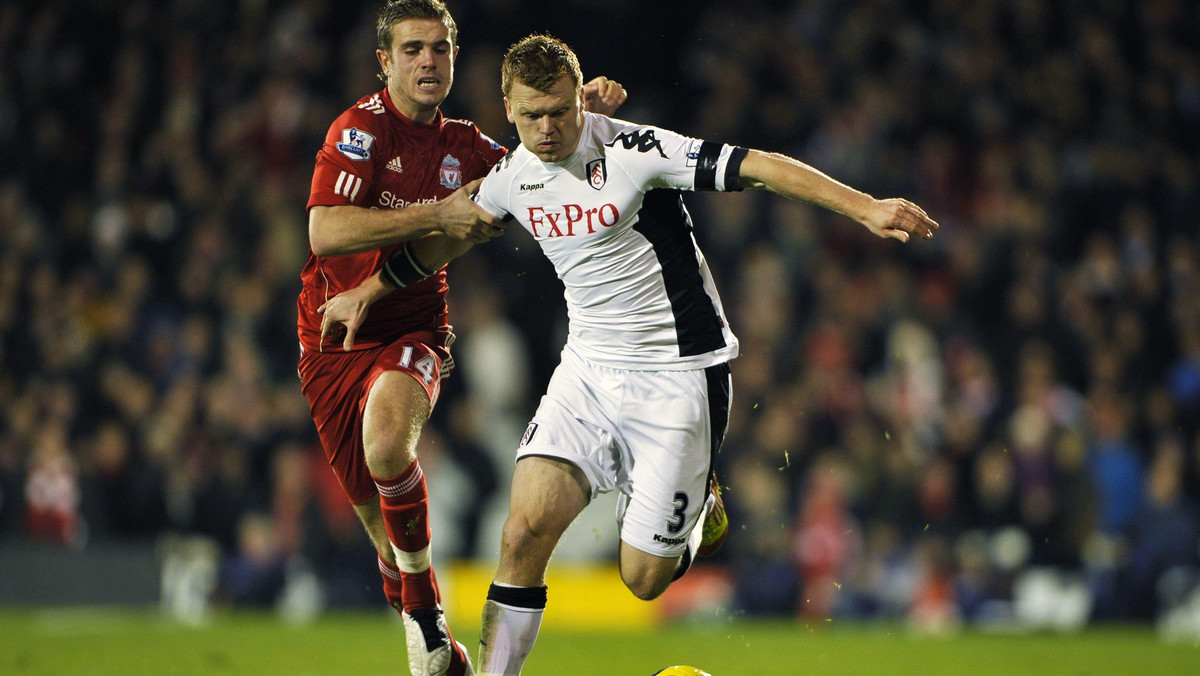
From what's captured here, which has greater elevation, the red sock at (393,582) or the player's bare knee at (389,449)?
the player's bare knee at (389,449)

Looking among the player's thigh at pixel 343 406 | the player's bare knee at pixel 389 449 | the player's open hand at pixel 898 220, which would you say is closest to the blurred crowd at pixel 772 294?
the player's thigh at pixel 343 406

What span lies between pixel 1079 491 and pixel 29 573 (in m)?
9.27

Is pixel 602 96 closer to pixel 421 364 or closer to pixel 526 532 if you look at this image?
pixel 421 364

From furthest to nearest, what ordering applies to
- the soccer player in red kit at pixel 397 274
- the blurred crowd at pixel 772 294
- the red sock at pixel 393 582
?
the blurred crowd at pixel 772 294 → the red sock at pixel 393 582 → the soccer player in red kit at pixel 397 274

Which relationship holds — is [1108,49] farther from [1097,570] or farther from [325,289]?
[325,289]

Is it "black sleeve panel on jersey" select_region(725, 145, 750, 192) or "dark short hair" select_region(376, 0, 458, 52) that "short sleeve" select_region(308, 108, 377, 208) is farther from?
"black sleeve panel on jersey" select_region(725, 145, 750, 192)

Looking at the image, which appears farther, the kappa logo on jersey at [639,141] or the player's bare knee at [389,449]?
the player's bare knee at [389,449]

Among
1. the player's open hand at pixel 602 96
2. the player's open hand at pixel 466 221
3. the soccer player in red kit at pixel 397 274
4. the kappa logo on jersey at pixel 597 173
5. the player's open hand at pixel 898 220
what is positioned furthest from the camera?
the player's open hand at pixel 602 96

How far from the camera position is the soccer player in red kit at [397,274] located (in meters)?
5.99

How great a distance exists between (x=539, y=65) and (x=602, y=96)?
96 centimetres

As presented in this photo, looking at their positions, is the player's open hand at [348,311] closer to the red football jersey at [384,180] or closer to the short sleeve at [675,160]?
the red football jersey at [384,180]

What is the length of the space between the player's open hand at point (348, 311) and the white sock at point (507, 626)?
1314 mm

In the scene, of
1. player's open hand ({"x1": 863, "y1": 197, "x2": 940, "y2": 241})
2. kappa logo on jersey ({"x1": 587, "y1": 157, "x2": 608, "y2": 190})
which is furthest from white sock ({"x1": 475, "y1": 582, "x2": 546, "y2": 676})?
player's open hand ({"x1": 863, "y1": 197, "x2": 940, "y2": 241})

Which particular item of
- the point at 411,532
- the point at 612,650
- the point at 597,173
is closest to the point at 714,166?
the point at 597,173
